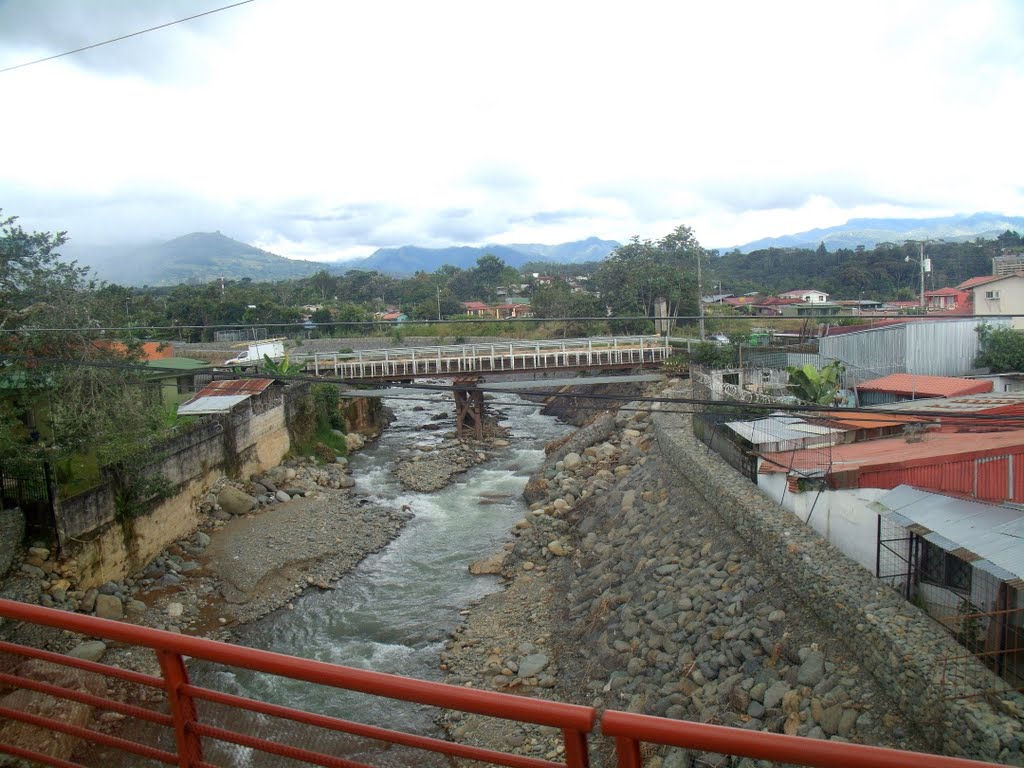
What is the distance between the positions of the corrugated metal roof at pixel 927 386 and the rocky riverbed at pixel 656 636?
4.89 m

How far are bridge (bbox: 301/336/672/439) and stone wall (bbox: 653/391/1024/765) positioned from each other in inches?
647

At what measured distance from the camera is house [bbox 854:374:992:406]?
13.6 metres

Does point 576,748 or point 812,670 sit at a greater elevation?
point 576,748

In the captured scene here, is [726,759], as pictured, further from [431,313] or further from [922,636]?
[431,313]

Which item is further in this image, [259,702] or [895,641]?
[895,641]

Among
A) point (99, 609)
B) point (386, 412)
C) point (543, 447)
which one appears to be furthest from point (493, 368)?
point (99, 609)

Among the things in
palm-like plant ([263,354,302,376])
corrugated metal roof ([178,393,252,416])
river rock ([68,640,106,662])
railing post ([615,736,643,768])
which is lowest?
river rock ([68,640,106,662])

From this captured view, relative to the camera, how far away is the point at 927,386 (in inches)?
548

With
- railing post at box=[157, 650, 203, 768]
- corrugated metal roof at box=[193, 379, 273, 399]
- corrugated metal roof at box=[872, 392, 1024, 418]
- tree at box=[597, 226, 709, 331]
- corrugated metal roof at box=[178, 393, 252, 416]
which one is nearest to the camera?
railing post at box=[157, 650, 203, 768]

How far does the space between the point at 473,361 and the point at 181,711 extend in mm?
24682

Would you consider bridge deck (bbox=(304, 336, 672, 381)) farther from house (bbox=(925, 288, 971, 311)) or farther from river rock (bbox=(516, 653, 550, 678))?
river rock (bbox=(516, 653, 550, 678))

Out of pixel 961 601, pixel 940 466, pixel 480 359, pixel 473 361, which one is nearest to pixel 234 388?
pixel 473 361

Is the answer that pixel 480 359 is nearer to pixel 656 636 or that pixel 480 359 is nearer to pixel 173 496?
pixel 173 496

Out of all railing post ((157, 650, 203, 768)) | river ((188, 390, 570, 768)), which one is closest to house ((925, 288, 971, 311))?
river ((188, 390, 570, 768))
